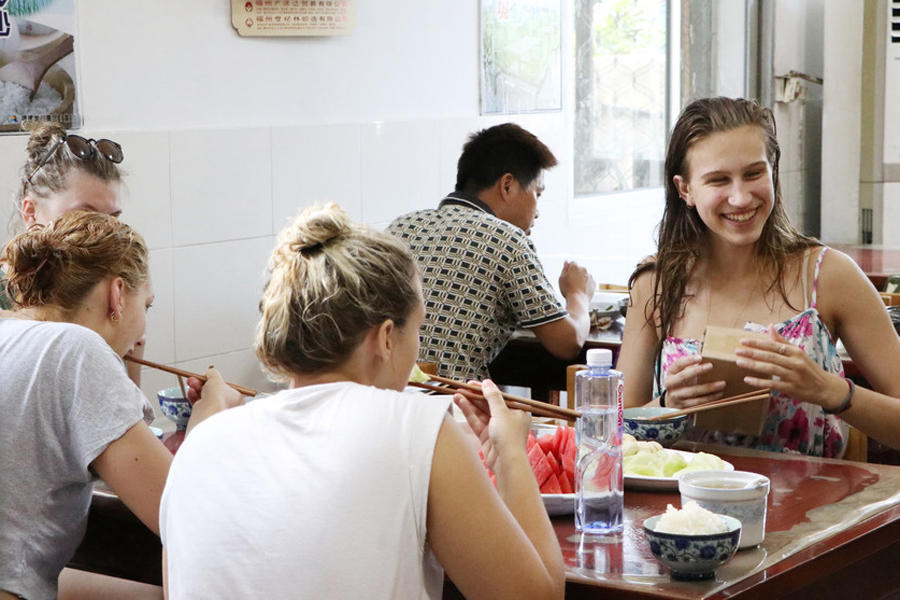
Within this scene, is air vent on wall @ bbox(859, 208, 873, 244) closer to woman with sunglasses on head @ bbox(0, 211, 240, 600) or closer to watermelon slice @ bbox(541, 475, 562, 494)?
watermelon slice @ bbox(541, 475, 562, 494)

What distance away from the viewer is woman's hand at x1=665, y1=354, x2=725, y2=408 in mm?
2297

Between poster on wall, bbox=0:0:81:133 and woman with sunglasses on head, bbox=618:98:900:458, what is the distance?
5.12 ft

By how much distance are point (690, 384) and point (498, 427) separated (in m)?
0.76

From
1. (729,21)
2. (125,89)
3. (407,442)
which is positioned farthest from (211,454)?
(729,21)

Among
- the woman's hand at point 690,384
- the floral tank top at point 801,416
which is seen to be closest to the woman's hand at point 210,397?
the woman's hand at point 690,384

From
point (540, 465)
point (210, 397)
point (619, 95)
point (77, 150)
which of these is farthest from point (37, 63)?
point (619, 95)

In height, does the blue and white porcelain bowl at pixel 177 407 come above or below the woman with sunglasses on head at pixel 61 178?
below

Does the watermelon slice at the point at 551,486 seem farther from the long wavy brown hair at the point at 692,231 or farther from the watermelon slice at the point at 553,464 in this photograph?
the long wavy brown hair at the point at 692,231

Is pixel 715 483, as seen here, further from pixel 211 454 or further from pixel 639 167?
pixel 639 167

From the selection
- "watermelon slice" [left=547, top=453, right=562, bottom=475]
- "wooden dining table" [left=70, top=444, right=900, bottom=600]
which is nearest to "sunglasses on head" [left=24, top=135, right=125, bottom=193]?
"wooden dining table" [left=70, top=444, right=900, bottom=600]

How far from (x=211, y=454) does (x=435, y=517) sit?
0.31m

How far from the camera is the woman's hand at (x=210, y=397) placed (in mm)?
2250

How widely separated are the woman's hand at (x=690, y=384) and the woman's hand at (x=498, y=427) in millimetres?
647

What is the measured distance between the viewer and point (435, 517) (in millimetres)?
1480
